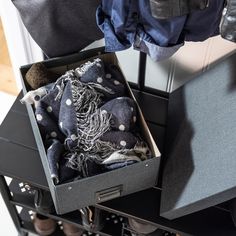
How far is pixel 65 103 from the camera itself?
1016 millimetres

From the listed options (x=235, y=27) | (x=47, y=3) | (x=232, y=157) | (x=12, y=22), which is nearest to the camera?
(x=235, y=27)

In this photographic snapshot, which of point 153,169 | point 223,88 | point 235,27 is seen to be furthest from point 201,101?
point 235,27

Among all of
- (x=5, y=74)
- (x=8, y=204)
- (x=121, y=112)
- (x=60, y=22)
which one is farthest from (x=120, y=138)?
(x=5, y=74)

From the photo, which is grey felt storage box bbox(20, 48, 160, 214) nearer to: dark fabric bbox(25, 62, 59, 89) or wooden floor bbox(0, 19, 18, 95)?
dark fabric bbox(25, 62, 59, 89)

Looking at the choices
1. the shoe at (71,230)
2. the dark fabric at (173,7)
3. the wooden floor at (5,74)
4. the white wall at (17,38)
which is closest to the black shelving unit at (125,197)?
the shoe at (71,230)

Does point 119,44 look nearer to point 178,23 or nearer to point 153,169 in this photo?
point 178,23

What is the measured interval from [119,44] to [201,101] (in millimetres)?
305

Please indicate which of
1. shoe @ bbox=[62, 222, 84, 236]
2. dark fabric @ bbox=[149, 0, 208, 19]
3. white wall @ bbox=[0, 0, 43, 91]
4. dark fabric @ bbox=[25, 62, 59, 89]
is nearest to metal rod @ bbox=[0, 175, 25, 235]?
shoe @ bbox=[62, 222, 84, 236]

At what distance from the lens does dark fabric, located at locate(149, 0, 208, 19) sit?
763mm

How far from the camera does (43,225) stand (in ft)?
4.41

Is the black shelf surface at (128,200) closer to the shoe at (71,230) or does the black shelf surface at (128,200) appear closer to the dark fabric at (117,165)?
the dark fabric at (117,165)

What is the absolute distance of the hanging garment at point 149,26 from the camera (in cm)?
84

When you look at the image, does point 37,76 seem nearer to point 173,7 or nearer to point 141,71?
point 141,71

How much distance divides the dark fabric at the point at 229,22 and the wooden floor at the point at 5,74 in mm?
1266
